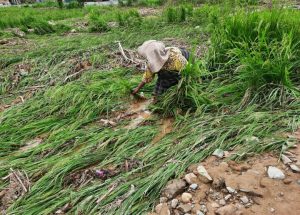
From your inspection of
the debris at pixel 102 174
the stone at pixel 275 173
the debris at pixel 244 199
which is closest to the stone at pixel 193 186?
the debris at pixel 244 199

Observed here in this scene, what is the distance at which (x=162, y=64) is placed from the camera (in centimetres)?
310

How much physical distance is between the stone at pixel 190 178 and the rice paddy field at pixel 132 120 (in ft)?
0.18

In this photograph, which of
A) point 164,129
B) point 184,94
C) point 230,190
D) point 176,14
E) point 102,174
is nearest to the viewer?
point 230,190

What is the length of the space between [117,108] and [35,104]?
0.90 m

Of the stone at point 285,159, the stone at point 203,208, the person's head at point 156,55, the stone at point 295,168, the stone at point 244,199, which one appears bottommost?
the stone at point 203,208

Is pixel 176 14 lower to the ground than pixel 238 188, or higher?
higher

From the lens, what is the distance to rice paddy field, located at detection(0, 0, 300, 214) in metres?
2.25

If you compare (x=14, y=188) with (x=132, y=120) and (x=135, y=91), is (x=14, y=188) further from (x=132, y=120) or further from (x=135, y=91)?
(x=135, y=91)

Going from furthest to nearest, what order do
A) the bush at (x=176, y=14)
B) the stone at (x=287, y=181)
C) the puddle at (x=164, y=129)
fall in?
the bush at (x=176, y=14), the puddle at (x=164, y=129), the stone at (x=287, y=181)

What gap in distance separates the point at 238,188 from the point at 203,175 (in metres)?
0.21

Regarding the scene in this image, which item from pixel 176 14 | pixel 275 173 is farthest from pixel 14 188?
A: pixel 176 14

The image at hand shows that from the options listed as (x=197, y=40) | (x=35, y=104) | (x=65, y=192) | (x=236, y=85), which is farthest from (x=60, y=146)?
(x=197, y=40)

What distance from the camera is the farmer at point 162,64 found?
3.11 m

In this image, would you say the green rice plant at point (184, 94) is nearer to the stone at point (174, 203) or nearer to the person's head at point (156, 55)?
the person's head at point (156, 55)
